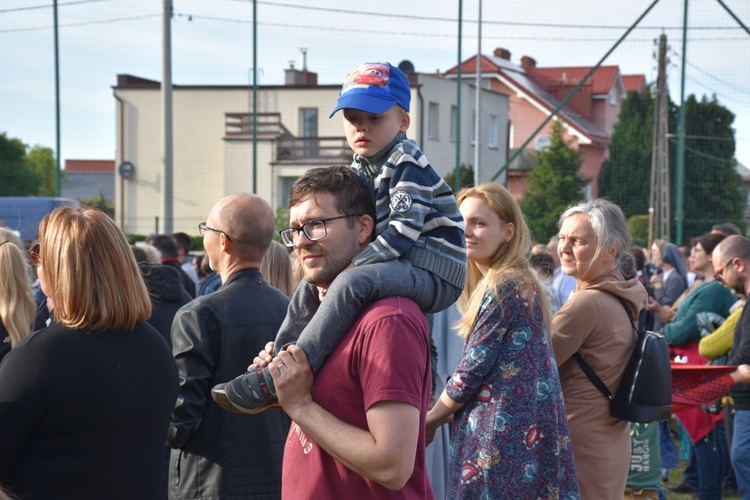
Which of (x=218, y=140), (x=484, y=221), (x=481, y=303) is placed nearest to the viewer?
(x=481, y=303)

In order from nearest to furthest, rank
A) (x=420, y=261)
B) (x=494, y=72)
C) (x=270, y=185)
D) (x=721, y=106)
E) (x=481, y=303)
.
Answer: (x=420, y=261) < (x=481, y=303) < (x=721, y=106) < (x=270, y=185) < (x=494, y=72)

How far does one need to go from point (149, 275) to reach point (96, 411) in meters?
2.23

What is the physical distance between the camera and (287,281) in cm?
493

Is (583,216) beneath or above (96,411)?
above

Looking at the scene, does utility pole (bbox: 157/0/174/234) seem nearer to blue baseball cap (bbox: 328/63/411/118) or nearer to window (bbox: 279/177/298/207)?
window (bbox: 279/177/298/207)

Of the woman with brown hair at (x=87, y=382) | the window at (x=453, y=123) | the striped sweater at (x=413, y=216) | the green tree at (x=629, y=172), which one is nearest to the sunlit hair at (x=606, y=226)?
the striped sweater at (x=413, y=216)

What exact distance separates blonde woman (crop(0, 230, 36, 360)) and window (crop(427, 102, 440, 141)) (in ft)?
46.2

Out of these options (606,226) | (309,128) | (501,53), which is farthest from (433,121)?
(606,226)

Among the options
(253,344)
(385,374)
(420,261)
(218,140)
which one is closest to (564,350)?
(253,344)

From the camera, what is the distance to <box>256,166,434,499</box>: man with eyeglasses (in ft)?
7.11

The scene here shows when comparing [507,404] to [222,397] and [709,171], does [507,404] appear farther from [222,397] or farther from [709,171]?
[709,171]

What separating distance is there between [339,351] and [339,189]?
432 mm

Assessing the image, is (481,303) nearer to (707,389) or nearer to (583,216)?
(583,216)

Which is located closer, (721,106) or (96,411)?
(96,411)
